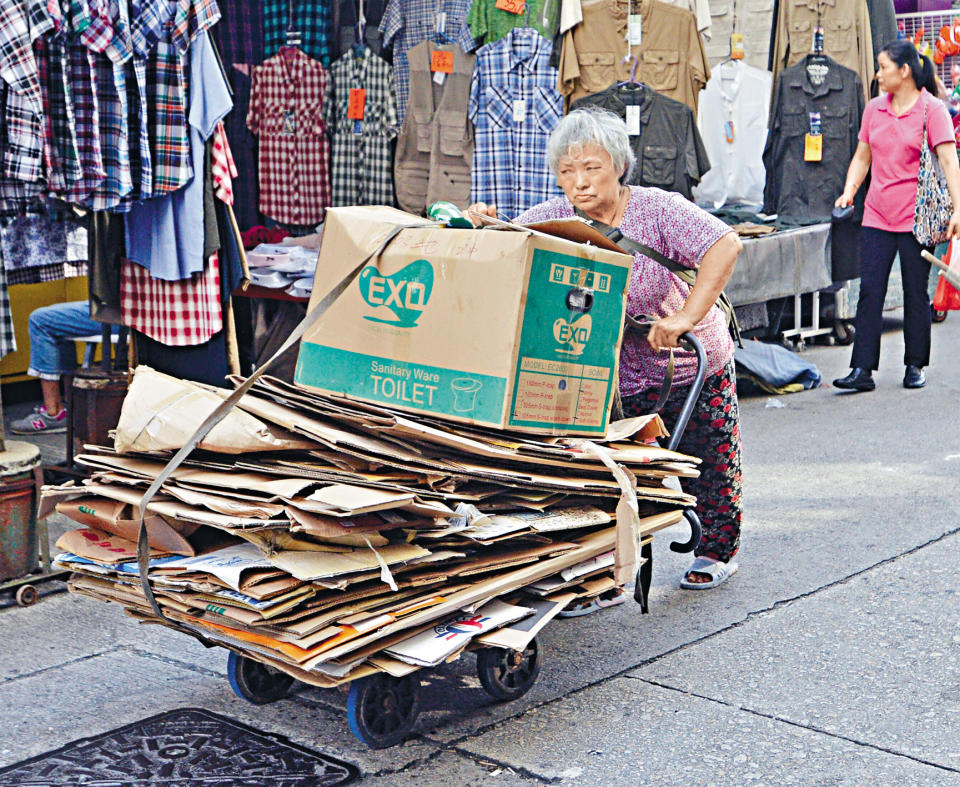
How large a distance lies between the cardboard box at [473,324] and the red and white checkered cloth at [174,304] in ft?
6.37

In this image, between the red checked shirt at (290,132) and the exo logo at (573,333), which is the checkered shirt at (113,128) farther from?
the red checked shirt at (290,132)

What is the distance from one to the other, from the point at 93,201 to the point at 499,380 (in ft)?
8.35

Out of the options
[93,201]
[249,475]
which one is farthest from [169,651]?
[93,201]

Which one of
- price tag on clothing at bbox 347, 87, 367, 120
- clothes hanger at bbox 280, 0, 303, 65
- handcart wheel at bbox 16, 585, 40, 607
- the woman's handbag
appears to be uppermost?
clothes hanger at bbox 280, 0, 303, 65

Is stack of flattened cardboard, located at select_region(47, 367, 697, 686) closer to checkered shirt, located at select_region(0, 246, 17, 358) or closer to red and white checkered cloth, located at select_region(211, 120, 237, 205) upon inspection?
checkered shirt, located at select_region(0, 246, 17, 358)

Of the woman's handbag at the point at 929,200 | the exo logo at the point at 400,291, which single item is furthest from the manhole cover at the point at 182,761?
the woman's handbag at the point at 929,200

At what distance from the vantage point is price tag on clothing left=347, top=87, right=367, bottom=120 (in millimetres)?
8539

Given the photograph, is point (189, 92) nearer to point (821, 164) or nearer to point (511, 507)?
point (511, 507)

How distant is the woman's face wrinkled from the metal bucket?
2.20 m

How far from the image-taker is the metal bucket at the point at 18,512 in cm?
439

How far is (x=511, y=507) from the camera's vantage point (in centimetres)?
331

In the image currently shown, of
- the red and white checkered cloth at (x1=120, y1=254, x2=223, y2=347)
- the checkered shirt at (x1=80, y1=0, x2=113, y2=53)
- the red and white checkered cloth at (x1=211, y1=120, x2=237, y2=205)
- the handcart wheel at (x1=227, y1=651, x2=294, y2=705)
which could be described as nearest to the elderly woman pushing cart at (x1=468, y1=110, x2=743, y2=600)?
the handcart wheel at (x1=227, y1=651, x2=294, y2=705)

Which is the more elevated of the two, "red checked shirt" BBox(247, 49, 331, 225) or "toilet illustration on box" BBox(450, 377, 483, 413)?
"red checked shirt" BBox(247, 49, 331, 225)

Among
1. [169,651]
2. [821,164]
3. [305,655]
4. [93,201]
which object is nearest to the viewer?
[305,655]
